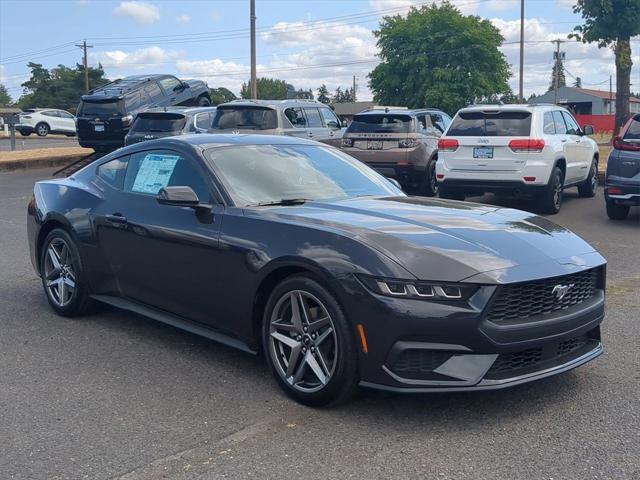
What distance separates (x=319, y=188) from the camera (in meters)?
5.21

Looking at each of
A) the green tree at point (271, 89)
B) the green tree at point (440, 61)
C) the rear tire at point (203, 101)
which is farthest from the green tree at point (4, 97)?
the rear tire at point (203, 101)

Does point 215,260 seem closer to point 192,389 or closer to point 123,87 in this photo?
point 192,389

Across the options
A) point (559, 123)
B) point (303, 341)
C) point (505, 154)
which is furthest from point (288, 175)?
point (559, 123)

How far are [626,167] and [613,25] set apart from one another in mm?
14927

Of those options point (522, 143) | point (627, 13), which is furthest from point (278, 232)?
point (627, 13)

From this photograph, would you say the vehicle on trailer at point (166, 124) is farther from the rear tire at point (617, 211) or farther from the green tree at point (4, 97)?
the green tree at point (4, 97)

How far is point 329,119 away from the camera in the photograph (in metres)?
16.5

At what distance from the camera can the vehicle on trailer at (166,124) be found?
1558 cm

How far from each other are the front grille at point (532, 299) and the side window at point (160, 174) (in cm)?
205

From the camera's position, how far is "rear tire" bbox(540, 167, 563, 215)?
1178 centimetres

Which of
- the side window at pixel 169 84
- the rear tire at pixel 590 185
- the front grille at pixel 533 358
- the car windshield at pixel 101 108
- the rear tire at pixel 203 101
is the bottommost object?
the front grille at pixel 533 358

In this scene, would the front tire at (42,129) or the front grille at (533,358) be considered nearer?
the front grille at (533,358)

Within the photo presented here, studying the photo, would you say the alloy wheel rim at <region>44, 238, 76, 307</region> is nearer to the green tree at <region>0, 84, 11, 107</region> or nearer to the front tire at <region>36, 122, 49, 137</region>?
the front tire at <region>36, 122, 49, 137</region>

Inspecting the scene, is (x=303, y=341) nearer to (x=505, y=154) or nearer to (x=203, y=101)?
(x=505, y=154)
